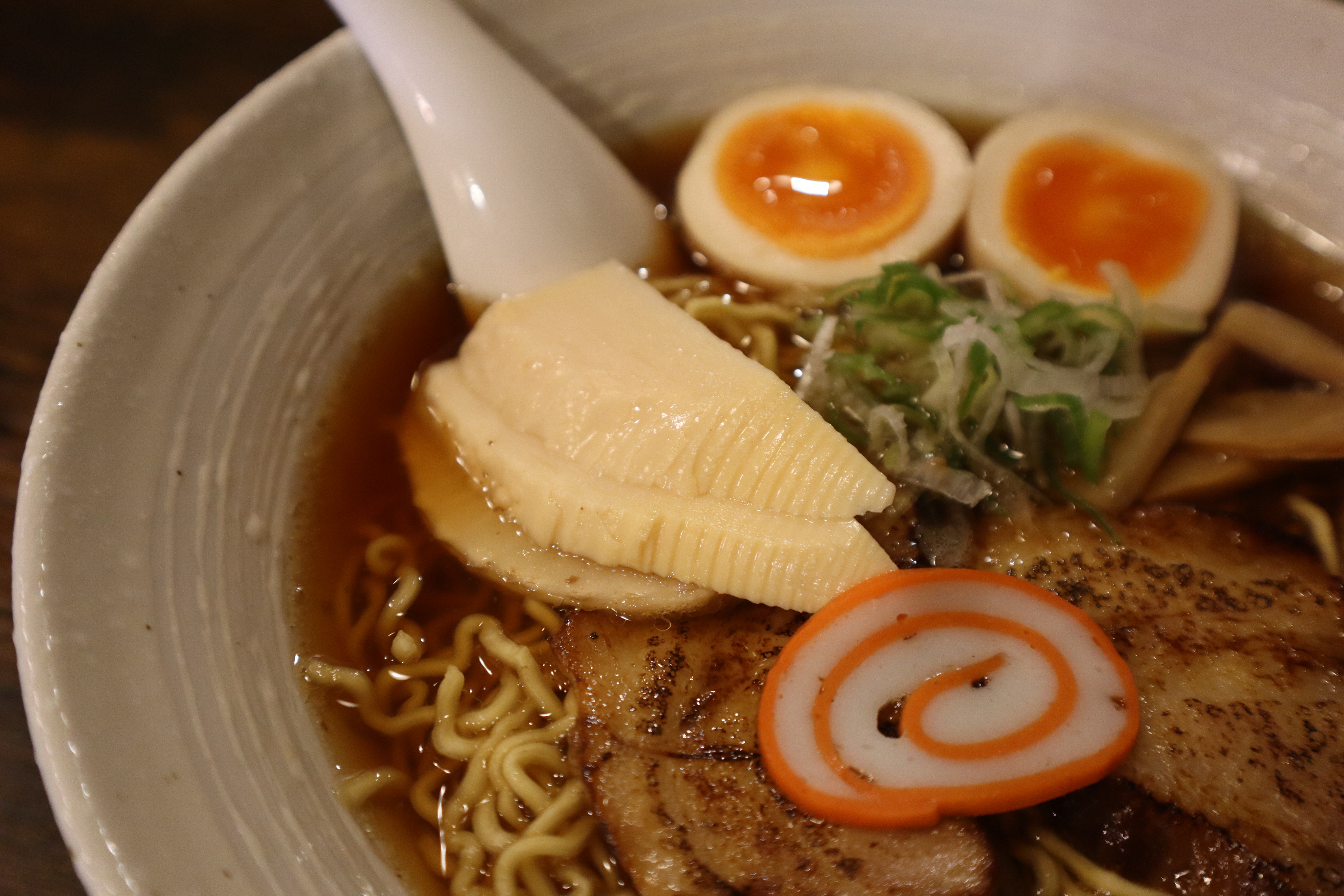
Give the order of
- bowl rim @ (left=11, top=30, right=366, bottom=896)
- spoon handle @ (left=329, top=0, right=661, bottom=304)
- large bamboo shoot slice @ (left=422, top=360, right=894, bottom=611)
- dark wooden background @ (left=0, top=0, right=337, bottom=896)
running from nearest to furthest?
bowl rim @ (left=11, top=30, right=366, bottom=896)
large bamboo shoot slice @ (left=422, top=360, right=894, bottom=611)
spoon handle @ (left=329, top=0, right=661, bottom=304)
dark wooden background @ (left=0, top=0, right=337, bottom=896)

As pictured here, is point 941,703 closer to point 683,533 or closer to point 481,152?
point 683,533

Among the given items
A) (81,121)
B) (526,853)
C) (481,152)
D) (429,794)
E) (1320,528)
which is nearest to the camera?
(526,853)

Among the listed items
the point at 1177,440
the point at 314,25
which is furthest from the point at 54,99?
the point at 1177,440

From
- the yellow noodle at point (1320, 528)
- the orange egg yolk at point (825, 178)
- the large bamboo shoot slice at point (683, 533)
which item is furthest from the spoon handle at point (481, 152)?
the yellow noodle at point (1320, 528)

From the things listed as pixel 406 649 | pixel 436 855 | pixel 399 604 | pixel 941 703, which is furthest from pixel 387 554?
pixel 941 703

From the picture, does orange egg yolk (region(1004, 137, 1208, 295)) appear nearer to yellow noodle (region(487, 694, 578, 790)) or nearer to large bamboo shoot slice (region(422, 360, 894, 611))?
large bamboo shoot slice (region(422, 360, 894, 611))

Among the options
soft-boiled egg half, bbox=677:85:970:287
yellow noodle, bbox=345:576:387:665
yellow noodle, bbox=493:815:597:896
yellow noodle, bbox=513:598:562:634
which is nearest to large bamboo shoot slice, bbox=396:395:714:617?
yellow noodle, bbox=513:598:562:634
